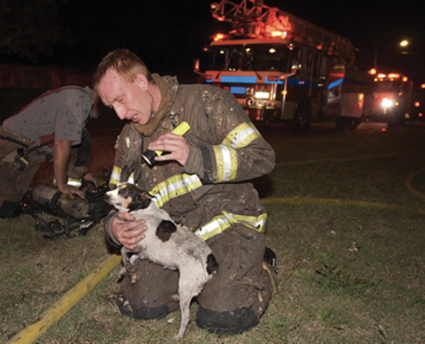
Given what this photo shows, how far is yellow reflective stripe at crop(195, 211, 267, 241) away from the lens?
2.73 m

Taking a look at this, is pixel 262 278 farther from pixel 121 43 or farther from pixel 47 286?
pixel 121 43

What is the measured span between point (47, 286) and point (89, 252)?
64cm

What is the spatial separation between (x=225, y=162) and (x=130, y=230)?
2.43ft

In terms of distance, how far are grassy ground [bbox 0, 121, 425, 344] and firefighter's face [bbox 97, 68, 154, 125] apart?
4.73ft

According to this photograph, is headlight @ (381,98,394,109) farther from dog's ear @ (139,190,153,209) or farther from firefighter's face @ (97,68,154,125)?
dog's ear @ (139,190,153,209)

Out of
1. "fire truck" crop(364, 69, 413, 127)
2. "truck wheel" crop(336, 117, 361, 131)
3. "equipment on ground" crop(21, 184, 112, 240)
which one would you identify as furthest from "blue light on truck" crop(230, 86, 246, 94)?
"fire truck" crop(364, 69, 413, 127)

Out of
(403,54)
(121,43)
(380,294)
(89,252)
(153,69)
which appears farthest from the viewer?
(153,69)

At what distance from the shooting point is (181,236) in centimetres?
245

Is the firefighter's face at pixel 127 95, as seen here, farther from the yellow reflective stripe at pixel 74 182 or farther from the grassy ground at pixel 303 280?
the yellow reflective stripe at pixel 74 182

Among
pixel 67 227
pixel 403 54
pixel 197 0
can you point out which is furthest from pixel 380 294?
pixel 197 0

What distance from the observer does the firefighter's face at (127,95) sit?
99.1 inches

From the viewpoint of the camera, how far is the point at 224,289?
2.60 meters

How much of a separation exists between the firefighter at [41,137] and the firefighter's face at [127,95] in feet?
5.68

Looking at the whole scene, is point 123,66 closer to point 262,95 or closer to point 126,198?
point 126,198
